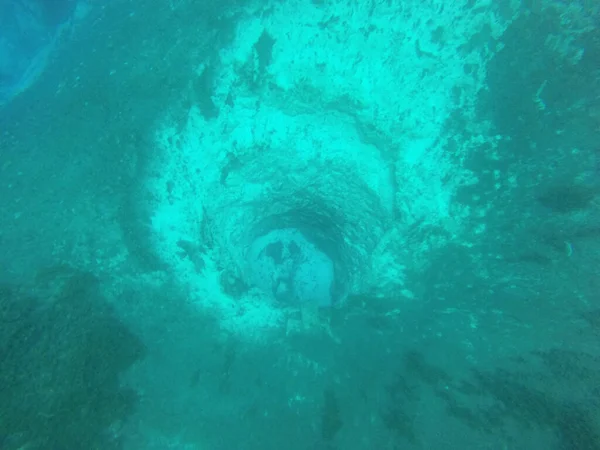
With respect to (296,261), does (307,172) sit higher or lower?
higher

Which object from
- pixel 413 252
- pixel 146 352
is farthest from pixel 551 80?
pixel 146 352

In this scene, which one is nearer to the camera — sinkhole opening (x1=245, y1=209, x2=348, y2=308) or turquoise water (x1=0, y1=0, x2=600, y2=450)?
turquoise water (x1=0, y1=0, x2=600, y2=450)

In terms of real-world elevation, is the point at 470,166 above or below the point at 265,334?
above

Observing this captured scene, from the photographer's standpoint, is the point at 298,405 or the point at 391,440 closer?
the point at 391,440

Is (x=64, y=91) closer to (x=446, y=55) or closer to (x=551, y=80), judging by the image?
(x=446, y=55)

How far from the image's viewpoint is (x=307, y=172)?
527cm

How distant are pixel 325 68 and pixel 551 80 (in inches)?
106

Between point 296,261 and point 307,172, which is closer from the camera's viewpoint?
point 307,172

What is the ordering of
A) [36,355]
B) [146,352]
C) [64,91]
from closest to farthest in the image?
[36,355], [146,352], [64,91]

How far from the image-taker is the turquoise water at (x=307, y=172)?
329 centimetres

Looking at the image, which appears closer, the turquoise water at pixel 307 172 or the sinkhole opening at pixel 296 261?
the turquoise water at pixel 307 172

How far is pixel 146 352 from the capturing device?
3639 mm

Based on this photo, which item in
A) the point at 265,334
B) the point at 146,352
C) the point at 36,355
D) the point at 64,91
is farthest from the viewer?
the point at 64,91

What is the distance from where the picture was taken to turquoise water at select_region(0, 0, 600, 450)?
10.8 ft
